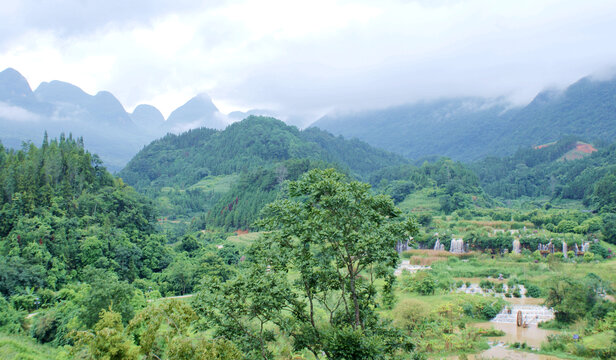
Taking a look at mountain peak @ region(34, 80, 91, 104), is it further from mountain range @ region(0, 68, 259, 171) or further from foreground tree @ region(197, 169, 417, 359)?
foreground tree @ region(197, 169, 417, 359)

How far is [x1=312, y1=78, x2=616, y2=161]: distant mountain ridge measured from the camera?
367ft

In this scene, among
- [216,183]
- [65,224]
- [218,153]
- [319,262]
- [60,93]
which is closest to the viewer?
[319,262]

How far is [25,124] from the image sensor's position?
5330 inches

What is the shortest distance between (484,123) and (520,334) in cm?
14623

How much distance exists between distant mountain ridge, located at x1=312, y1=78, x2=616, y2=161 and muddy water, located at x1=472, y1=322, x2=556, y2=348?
97614 mm

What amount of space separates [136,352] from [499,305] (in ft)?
64.9

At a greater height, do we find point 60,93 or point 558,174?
point 60,93

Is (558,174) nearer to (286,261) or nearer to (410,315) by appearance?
(410,315)

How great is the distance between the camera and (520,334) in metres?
18.3

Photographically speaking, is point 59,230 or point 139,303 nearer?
point 139,303

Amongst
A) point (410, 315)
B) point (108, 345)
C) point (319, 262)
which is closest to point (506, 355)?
point (410, 315)

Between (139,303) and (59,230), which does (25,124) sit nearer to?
(59,230)

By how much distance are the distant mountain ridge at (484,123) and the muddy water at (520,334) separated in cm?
9761

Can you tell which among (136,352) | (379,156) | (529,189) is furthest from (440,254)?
(379,156)
